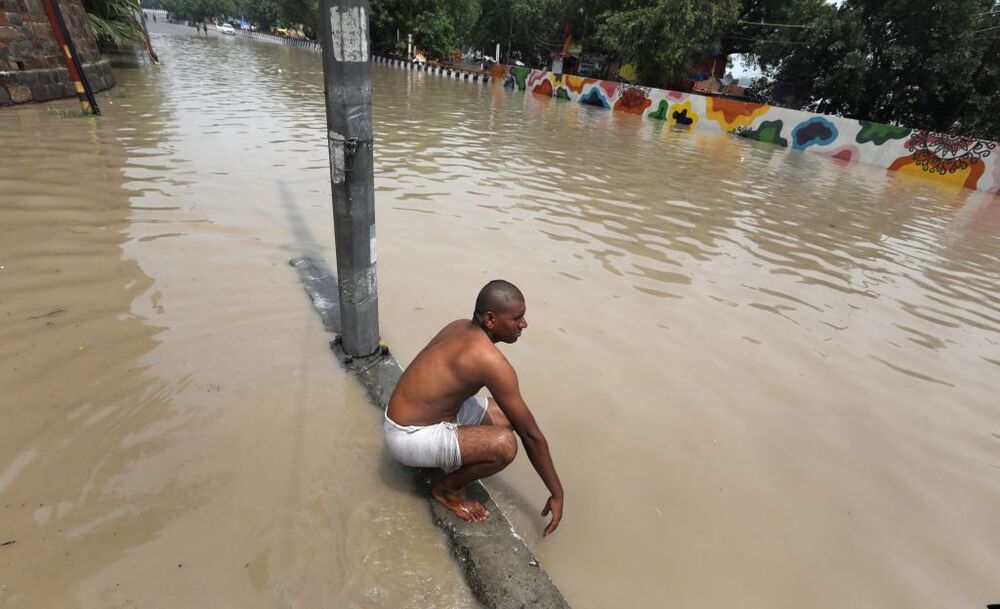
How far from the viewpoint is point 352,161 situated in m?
2.70

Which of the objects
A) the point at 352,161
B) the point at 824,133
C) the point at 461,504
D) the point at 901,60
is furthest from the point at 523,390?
the point at 901,60

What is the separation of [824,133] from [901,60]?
7096 millimetres

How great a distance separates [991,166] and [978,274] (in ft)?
29.4

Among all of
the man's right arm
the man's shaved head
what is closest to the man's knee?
the man's right arm

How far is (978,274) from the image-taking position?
21.2ft

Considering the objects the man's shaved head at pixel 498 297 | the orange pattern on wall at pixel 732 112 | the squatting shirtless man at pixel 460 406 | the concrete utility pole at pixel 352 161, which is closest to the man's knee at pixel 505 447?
the squatting shirtless man at pixel 460 406

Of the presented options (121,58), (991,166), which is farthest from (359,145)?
(121,58)

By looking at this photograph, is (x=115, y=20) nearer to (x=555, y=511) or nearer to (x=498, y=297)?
(x=498, y=297)

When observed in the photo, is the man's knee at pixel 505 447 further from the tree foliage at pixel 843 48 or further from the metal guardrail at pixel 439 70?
the metal guardrail at pixel 439 70

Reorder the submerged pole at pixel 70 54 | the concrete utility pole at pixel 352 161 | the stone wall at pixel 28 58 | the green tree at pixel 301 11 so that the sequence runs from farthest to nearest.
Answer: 1. the green tree at pixel 301 11
2. the stone wall at pixel 28 58
3. the submerged pole at pixel 70 54
4. the concrete utility pole at pixel 352 161

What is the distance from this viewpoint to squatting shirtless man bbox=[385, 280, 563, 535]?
2084mm

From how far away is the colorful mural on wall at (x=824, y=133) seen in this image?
12890mm

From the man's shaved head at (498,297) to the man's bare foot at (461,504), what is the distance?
846mm

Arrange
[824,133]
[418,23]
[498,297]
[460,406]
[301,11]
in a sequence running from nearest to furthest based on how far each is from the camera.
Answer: [498,297] → [460,406] → [824,133] → [418,23] → [301,11]
